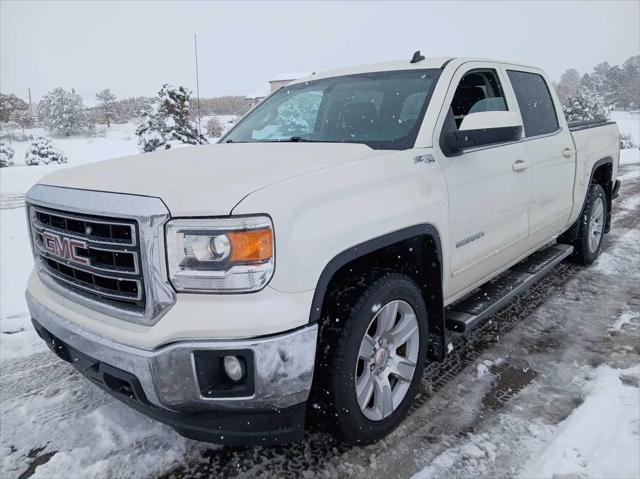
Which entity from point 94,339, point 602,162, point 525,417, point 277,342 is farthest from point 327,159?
point 602,162

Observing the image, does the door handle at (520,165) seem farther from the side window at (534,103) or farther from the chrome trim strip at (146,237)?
the chrome trim strip at (146,237)

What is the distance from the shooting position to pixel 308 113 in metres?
→ 3.43

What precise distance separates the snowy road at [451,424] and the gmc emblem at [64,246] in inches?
39.2

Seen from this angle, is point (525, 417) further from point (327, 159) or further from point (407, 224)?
point (327, 159)

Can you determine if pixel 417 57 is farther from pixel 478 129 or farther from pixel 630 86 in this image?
pixel 630 86

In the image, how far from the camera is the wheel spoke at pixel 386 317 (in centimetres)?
231

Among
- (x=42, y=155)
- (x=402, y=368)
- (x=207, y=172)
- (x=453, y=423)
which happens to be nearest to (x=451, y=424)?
(x=453, y=423)

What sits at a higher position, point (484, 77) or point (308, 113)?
point (484, 77)

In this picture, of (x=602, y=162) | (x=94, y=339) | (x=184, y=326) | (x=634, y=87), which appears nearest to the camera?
(x=184, y=326)

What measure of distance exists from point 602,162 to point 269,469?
4603 mm

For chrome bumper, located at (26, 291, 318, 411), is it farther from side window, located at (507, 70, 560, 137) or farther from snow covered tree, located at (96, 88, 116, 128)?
snow covered tree, located at (96, 88, 116, 128)

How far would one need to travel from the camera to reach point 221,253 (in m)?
1.79

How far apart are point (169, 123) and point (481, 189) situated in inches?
646

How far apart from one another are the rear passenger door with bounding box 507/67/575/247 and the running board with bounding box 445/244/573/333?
21 cm
